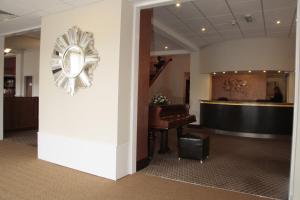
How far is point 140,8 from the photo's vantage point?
13.0 ft

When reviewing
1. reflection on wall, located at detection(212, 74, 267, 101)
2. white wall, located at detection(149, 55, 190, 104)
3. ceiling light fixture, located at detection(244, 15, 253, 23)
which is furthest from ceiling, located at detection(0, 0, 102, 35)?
white wall, located at detection(149, 55, 190, 104)

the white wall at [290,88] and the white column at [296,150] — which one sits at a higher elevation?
the white wall at [290,88]

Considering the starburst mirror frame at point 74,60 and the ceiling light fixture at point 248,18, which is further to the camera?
the ceiling light fixture at point 248,18

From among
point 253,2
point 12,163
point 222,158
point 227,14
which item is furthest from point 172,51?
point 12,163

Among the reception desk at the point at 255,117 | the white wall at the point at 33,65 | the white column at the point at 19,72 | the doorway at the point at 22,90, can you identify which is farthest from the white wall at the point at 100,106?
the white column at the point at 19,72

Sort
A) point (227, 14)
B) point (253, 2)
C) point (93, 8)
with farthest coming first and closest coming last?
point (227, 14) < point (253, 2) < point (93, 8)

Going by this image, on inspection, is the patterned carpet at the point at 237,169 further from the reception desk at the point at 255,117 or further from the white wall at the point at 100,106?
the reception desk at the point at 255,117

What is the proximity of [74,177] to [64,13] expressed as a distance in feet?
9.45

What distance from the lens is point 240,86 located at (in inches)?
422

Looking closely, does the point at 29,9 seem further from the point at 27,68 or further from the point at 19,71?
the point at 19,71

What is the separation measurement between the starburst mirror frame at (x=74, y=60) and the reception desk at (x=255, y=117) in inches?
222

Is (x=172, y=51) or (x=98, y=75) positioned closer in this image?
(x=98, y=75)

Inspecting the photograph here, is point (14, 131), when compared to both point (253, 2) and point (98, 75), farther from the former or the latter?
point (253, 2)

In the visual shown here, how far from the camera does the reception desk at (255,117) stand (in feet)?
24.8
